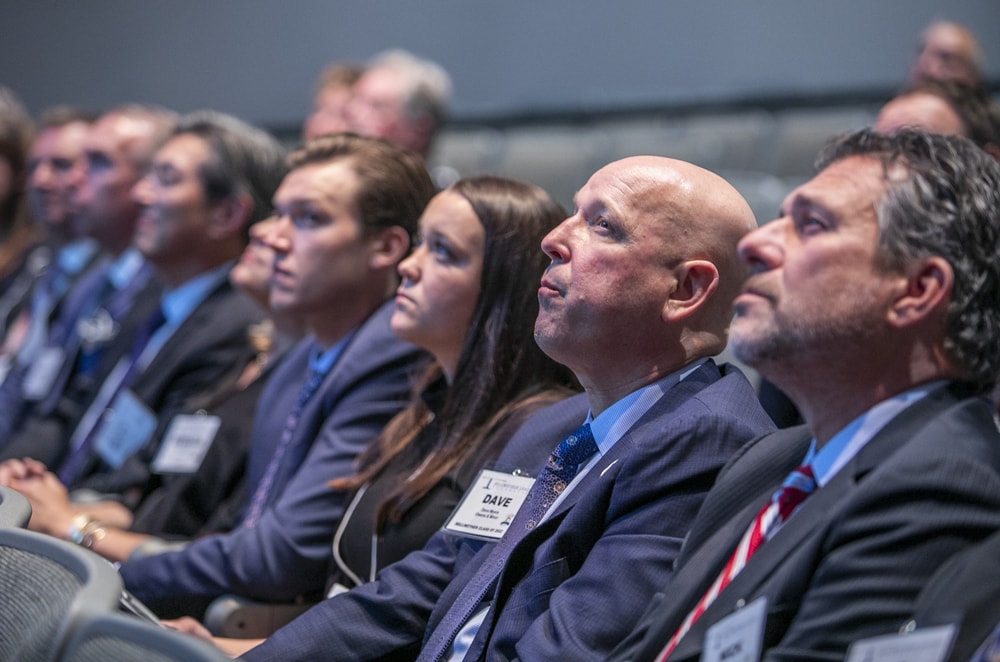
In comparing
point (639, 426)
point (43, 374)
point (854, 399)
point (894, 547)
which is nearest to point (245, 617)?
point (639, 426)

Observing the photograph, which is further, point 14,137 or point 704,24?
point 704,24

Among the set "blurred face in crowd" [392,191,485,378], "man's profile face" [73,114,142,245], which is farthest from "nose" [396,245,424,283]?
"man's profile face" [73,114,142,245]

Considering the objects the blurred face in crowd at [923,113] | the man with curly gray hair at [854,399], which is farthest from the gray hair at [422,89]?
the man with curly gray hair at [854,399]

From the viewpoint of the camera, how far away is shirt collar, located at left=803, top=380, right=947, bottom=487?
148 centimetres

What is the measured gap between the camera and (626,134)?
5.96m

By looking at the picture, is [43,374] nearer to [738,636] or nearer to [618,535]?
[618,535]

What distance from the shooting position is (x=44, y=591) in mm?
1399

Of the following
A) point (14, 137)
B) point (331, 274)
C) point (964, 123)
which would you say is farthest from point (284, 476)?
point (14, 137)

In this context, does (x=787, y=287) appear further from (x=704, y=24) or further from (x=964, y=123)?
(x=704, y=24)

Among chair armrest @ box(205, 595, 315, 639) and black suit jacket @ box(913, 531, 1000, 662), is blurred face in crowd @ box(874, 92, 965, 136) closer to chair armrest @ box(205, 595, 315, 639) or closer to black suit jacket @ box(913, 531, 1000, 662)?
chair armrest @ box(205, 595, 315, 639)

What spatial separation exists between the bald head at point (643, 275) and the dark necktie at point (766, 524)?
1.50ft

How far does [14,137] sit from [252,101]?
2.38 m

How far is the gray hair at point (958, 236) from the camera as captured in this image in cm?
150

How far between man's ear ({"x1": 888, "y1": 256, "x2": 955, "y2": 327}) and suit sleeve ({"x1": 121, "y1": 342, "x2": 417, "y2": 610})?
1.44 m
